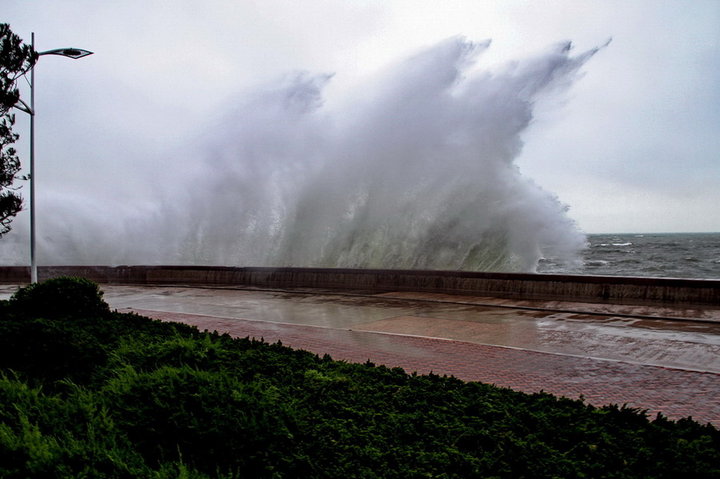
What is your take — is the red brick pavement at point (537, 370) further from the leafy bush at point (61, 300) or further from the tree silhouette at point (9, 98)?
the tree silhouette at point (9, 98)

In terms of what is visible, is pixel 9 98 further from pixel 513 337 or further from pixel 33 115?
pixel 513 337

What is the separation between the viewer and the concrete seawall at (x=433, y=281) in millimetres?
11867

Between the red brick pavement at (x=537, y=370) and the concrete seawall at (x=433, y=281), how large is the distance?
20.2 ft

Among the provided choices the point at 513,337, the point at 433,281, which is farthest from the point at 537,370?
the point at 433,281


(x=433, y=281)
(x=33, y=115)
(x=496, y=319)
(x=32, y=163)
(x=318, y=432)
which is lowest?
(x=496, y=319)

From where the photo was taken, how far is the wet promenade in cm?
563

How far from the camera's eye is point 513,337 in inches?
326

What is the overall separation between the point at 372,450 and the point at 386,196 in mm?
18140

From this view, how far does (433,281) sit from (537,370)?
882 cm

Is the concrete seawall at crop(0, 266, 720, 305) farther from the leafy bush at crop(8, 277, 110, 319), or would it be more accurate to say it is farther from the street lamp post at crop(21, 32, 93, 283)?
the leafy bush at crop(8, 277, 110, 319)

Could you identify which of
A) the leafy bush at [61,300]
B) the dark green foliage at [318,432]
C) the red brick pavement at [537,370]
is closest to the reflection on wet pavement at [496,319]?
the red brick pavement at [537,370]

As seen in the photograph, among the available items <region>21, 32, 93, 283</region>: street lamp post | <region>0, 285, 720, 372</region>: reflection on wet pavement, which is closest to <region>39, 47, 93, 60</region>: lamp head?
<region>21, 32, 93, 283</region>: street lamp post

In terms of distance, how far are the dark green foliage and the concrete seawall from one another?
9.83m

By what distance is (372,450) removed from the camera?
2727mm
